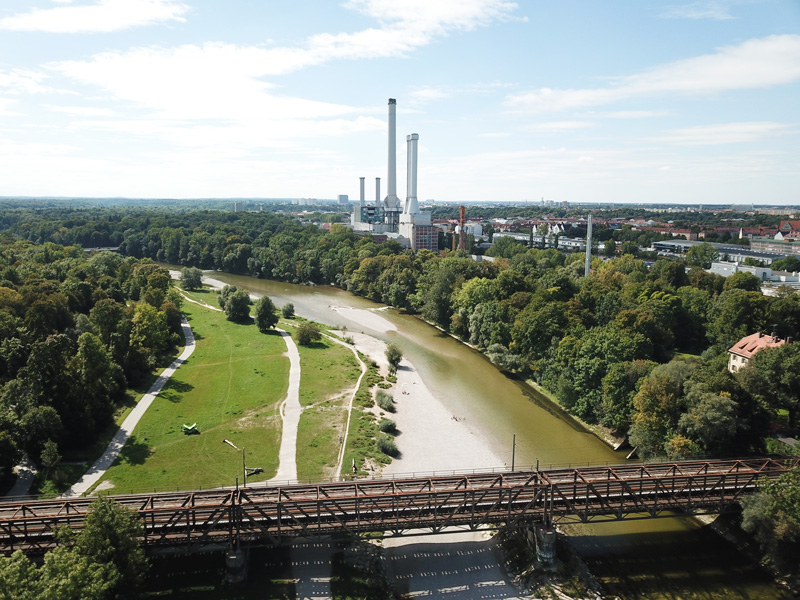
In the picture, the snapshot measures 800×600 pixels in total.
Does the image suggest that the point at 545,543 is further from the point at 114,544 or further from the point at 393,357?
the point at 393,357

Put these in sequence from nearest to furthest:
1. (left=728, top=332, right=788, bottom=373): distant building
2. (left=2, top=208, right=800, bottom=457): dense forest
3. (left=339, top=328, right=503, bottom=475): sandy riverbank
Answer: (left=2, top=208, right=800, bottom=457): dense forest < (left=339, top=328, right=503, bottom=475): sandy riverbank < (left=728, top=332, right=788, bottom=373): distant building

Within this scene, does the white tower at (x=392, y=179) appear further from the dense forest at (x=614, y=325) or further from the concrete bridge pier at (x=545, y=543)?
the concrete bridge pier at (x=545, y=543)

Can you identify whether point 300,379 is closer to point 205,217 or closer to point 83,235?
point 83,235

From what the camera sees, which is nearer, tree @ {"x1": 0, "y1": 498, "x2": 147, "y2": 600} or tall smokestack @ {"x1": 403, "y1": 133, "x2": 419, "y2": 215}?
tree @ {"x1": 0, "y1": 498, "x2": 147, "y2": 600}

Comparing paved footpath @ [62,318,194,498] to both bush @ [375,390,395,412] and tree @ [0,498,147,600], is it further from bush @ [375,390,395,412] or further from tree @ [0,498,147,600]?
bush @ [375,390,395,412]

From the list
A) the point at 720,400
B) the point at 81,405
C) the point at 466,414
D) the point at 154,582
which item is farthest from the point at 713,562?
the point at 81,405

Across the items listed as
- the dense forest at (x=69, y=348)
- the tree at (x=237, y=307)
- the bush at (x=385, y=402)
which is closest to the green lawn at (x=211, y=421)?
the dense forest at (x=69, y=348)

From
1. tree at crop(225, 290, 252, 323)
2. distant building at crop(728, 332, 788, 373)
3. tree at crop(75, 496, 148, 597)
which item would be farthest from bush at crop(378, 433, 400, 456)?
tree at crop(225, 290, 252, 323)

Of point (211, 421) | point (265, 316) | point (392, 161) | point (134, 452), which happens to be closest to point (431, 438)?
point (211, 421)
